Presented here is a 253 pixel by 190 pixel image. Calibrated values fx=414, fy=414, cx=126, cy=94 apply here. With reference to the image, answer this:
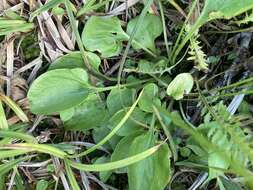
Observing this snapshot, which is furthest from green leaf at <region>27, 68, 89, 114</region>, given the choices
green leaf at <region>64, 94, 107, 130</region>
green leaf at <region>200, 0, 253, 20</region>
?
green leaf at <region>200, 0, 253, 20</region>

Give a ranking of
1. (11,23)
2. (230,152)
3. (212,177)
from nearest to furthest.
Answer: (230,152) < (212,177) < (11,23)

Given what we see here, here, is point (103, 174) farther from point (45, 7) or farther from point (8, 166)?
point (45, 7)

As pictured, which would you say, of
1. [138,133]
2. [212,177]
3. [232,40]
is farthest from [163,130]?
[232,40]

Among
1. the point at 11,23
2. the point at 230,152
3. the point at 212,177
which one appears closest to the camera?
the point at 230,152

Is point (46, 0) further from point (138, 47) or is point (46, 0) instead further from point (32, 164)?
point (32, 164)

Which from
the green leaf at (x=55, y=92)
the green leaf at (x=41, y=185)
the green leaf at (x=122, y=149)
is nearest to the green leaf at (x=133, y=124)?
the green leaf at (x=122, y=149)
